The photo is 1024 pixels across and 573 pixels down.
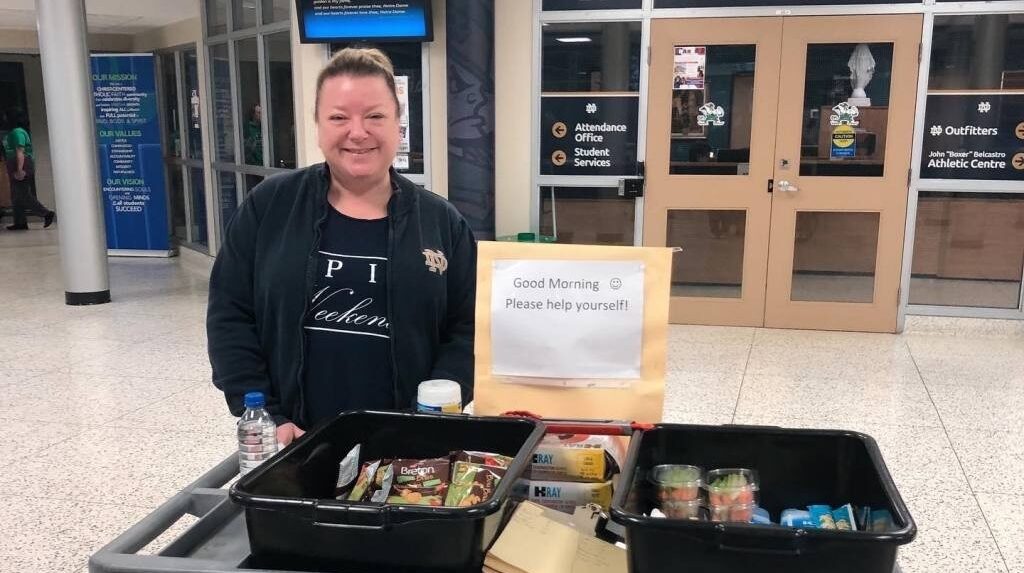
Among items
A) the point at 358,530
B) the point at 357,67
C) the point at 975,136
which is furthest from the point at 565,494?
the point at 975,136

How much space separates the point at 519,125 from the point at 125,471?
11.7 ft

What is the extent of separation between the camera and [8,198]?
1163 cm

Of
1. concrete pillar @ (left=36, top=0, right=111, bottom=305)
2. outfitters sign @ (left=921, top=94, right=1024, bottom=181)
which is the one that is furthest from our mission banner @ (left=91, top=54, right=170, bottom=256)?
outfitters sign @ (left=921, top=94, right=1024, bottom=181)

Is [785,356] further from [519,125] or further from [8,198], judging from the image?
[8,198]

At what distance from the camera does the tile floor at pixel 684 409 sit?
2748mm

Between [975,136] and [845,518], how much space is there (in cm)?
511

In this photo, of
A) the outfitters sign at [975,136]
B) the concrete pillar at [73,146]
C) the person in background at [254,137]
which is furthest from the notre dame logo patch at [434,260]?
the person in background at [254,137]

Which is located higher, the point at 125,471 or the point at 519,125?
the point at 519,125

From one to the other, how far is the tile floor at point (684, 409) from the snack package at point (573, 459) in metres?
1.74

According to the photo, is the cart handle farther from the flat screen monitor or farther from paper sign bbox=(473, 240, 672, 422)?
the flat screen monitor

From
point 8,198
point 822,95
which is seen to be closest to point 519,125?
point 822,95

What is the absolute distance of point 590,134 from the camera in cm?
576

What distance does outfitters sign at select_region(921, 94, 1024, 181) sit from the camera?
17.0 ft

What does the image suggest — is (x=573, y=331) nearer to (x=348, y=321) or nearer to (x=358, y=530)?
(x=358, y=530)
